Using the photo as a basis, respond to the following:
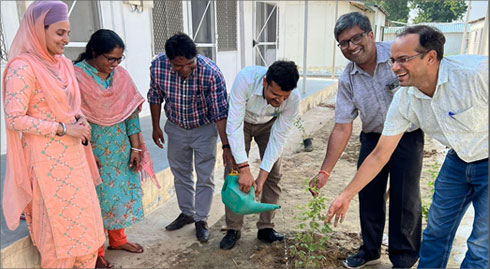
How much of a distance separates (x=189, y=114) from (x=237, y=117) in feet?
1.49

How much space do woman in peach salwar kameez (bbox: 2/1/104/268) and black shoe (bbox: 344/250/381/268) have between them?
164 cm

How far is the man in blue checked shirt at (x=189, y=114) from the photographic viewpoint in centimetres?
231

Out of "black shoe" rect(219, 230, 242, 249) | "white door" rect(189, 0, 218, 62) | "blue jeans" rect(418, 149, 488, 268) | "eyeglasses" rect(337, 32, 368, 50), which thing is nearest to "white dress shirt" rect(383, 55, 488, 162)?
"blue jeans" rect(418, 149, 488, 268)

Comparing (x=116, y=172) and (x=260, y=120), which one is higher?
(x=260, y=120)

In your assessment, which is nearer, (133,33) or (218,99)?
(218,99)

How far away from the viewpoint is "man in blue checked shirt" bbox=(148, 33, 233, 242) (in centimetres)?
231

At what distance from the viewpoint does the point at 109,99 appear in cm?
210

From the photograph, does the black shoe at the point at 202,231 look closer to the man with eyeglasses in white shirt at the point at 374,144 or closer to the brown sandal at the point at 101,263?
the brown sandal at the point at 101,263

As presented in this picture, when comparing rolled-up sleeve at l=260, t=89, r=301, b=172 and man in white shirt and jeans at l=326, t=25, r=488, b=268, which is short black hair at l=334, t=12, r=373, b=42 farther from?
rolled-up sleeve at l=260, t=89, r=301, b=172

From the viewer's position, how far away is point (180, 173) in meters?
2.68

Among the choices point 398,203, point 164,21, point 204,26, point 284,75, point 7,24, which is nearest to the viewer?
point 284,75

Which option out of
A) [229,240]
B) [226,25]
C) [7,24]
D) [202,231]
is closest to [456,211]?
[229,240]

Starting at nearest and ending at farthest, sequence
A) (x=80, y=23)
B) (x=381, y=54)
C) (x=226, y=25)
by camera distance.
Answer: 1. (x=381, y=54)
2. (x=80, y=23)
3. (x=226, y=25)

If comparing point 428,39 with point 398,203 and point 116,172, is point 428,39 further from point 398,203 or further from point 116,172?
point 116,172
